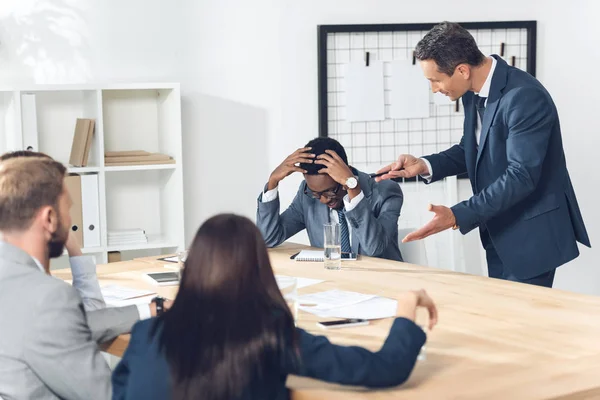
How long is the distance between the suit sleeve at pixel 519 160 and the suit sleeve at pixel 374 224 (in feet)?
1.16

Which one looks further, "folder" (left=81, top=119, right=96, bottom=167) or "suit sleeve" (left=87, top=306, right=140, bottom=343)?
"folder" (left=81, top=119, right=96, bottom=167)

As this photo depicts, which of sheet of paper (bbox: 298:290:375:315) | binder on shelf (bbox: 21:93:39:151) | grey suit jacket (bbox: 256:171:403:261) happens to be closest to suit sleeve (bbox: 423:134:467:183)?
grey suit jacket (bbox: 256:171:403:261)

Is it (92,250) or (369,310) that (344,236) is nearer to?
(369,310)

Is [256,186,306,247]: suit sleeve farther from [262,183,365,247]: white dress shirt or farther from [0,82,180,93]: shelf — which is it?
[0,82,180,93]: shelf

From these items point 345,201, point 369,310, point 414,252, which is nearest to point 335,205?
point 345,201

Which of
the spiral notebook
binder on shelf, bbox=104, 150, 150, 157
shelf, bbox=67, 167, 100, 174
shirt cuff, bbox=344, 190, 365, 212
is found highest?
binder on shelf, bbox=104, 150, 150, 157

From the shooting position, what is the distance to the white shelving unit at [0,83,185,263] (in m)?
3.92

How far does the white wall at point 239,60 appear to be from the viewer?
4.08 metres

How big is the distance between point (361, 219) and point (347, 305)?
2.76ft

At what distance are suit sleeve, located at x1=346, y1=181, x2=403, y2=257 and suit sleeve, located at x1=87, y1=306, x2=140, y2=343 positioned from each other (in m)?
1.20

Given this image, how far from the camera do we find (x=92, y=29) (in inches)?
162

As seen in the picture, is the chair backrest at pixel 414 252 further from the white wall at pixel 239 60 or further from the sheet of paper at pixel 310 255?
the white wall at pixel 239 60

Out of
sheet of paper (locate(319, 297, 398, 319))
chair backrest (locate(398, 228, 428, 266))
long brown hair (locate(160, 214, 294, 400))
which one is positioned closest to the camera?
long brown hair (locate(160, 214, 294, 400))

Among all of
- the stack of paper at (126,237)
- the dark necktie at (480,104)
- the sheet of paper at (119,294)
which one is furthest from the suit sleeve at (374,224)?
the stack of paper at (126,237)
